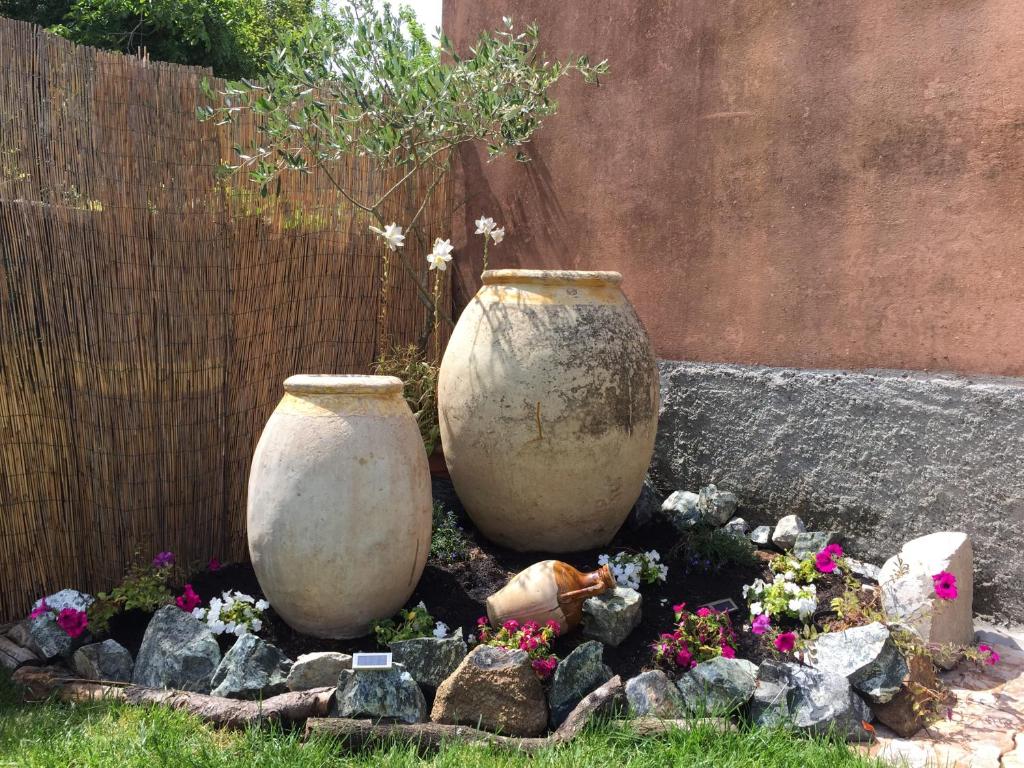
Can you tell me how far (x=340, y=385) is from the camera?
9.45ft

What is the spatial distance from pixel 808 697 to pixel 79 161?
3189mm

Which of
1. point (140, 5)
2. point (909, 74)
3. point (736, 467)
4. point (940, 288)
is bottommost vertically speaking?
point (736, 467)

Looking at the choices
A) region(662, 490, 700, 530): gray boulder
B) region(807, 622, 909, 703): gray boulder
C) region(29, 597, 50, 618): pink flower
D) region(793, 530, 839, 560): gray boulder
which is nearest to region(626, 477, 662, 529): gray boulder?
region(662, 490, 700, 530): gray boulder

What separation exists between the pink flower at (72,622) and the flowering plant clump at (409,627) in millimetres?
1030

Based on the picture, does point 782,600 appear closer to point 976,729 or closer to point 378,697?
point 976,729

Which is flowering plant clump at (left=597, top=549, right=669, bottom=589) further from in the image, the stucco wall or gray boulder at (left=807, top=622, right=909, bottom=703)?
the stucco wall

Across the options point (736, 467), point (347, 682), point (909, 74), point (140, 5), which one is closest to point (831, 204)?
point (909, 74)

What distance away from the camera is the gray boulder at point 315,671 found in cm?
266

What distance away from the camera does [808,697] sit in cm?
261

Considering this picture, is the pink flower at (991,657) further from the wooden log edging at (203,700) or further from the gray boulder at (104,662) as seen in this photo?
the gray boulder at (104,662)

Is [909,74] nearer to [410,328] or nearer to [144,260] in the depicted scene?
[410,328]

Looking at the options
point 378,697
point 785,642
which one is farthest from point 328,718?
point 785,642

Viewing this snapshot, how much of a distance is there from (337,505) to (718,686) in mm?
1357

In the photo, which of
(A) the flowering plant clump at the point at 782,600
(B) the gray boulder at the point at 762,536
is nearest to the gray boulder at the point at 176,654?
(A) the flowering plant clump at the point at 782,600
